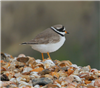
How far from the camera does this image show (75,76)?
98.4 inches

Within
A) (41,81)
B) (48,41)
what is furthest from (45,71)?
(48,41)

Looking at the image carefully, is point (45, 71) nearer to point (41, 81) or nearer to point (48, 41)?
point (41, 81)

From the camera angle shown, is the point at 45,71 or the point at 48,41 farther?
the point at 48,41

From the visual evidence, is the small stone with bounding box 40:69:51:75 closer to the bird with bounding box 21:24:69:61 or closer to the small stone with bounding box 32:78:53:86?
the small stone with bounding box 32:78:53:86

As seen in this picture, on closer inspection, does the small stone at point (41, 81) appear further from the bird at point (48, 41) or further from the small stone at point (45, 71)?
the bird at point (48, 41)

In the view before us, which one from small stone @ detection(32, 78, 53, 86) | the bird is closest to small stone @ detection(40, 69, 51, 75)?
small stone @ detection(32, 78, 53, 86)

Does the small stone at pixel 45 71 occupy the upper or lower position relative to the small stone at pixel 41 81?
upper

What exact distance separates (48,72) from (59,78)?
0.58 feet

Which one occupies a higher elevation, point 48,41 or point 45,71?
point 48,41

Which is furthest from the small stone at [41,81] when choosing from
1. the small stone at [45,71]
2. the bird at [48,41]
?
the bird at [48,41]

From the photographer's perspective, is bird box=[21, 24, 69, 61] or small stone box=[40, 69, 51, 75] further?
bird box=[21, 24, 69, 61]

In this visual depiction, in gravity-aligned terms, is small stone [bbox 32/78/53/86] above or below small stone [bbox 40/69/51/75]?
below

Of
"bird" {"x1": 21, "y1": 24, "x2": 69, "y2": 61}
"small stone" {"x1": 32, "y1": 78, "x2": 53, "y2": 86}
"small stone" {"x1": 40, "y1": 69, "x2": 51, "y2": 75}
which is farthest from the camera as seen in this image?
"bird" {"x1": 21, "y1": 24, "x2": 69, "y2": 61}

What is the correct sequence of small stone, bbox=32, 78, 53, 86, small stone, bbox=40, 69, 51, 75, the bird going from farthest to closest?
1. the bird
2. small stone, bbox=40, 69, 51, 75
3. small stone, bbox=32, 78, 53, 86
